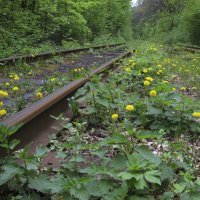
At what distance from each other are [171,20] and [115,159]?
46.3 m

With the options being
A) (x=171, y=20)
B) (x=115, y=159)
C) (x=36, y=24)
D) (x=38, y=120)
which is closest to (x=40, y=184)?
(x=115, y=159)

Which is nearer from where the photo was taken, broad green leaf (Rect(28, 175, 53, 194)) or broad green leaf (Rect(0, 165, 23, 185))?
broad green leaf (Rect(0, 165, 23, 185))

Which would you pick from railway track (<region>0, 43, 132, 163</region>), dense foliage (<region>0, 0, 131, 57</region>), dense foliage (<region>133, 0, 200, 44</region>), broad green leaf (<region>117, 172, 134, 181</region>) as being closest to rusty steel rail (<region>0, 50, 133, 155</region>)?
railway track (<region>0, 43, 132, 163</region>)

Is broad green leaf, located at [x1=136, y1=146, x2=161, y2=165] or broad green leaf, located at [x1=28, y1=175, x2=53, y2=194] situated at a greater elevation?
broad green leaf, located at [x1=136, y1=146, x2=161, y2=165]

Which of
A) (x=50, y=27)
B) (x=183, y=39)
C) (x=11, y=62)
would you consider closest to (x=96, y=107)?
(x=11, y=62)

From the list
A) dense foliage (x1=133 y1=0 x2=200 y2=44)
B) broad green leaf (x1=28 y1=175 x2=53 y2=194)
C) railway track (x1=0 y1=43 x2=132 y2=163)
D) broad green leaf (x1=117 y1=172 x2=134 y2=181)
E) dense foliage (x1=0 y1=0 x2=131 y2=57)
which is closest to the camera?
broad green leaf (x1=117 y1=172 x2=134 y2=181)

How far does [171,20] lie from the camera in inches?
1823

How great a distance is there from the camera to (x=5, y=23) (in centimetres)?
1485

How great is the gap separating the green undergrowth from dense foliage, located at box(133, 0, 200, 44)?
2586 centimetres

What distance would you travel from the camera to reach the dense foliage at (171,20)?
94.2ft

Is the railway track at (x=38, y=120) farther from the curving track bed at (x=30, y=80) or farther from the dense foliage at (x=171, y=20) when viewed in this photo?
the dense foliage at (x=171, y=20)

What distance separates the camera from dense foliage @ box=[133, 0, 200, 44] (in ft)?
94.2

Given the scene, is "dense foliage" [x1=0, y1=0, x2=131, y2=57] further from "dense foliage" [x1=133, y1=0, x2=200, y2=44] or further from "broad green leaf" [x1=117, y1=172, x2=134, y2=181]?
"dense foliage" [x1=133, y1=0, x2=200, y2=44]

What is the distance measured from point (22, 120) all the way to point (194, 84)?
4245mm
